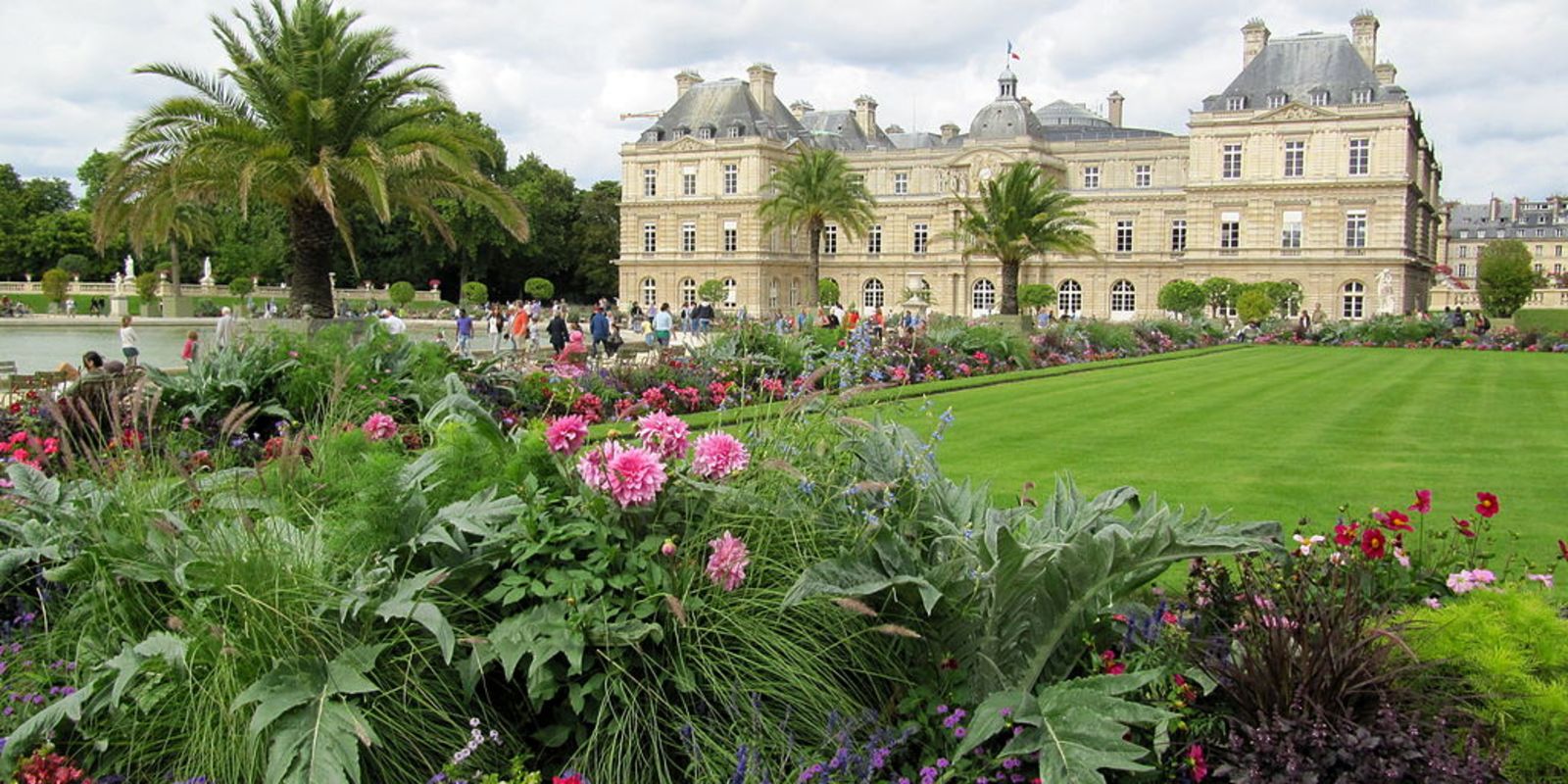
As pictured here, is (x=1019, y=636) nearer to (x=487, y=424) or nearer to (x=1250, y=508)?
(x=487, y=424)

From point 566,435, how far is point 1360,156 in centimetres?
6261

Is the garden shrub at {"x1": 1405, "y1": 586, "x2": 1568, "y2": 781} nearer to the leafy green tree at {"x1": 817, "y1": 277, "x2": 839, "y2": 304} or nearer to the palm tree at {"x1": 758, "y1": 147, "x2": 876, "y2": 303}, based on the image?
the palm tree at {"x1": 758, "y1": 147, "x2": 876, "y2": 303}

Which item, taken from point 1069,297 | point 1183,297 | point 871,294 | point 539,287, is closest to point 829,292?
point 871,294

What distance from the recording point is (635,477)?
376cm

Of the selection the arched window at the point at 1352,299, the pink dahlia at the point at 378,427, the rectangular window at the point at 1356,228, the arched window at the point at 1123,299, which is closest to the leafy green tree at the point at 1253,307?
the arched window at the point at 1352,299

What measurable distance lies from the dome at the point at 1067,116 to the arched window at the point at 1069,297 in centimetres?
1622

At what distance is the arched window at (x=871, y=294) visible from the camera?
73062 millimetres

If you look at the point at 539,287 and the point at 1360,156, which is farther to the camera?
the point at 539,287

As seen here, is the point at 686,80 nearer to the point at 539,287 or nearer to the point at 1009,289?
the point at 539,287

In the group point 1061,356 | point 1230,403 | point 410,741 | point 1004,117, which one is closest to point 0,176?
point 1004,117

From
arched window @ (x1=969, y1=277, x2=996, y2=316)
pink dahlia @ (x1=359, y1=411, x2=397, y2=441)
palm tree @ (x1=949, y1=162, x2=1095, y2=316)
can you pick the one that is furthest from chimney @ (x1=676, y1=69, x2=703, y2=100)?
pink dahlia @ (x1=359, y1=411, x2=397, y2=441)

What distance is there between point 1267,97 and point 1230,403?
170ft

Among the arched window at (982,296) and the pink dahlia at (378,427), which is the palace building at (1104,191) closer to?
the arched window at (982,296)

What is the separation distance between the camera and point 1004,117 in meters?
69.2
